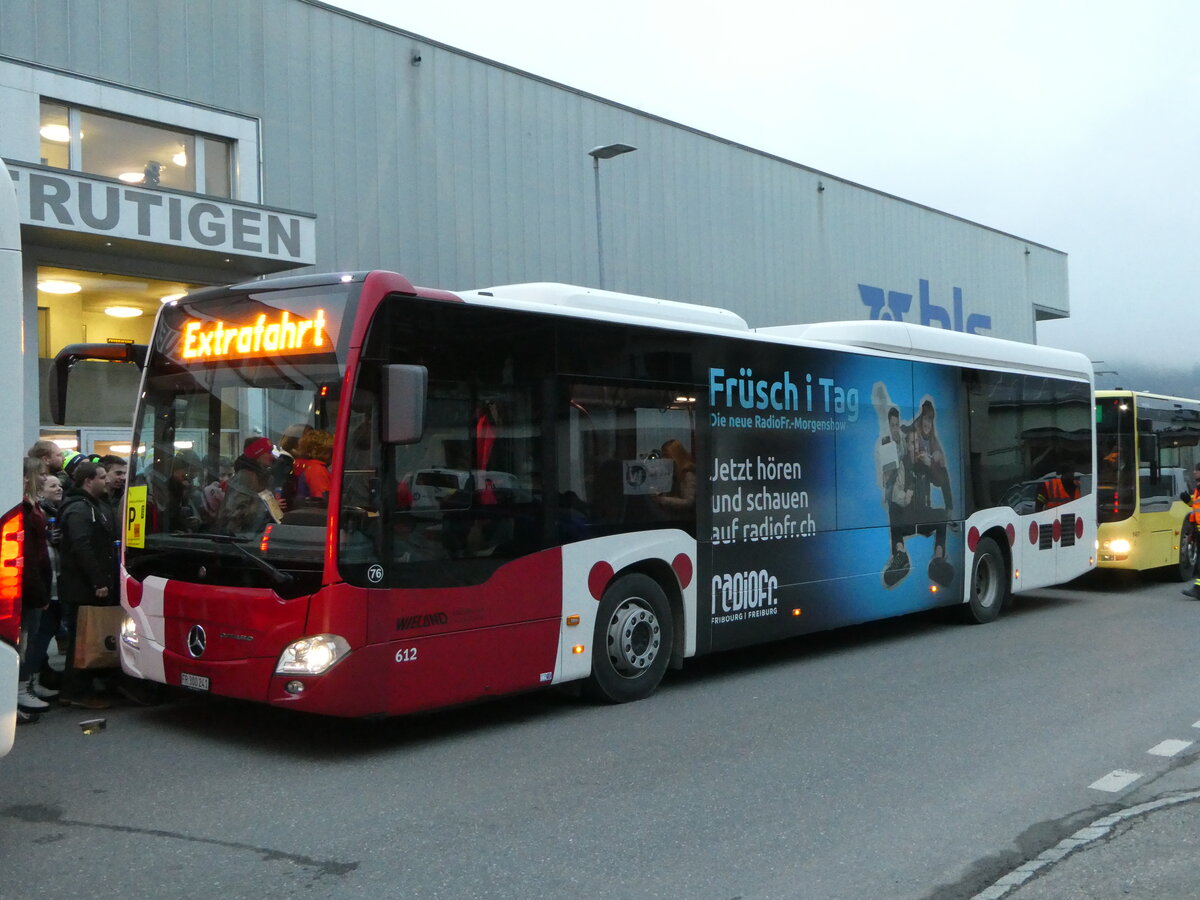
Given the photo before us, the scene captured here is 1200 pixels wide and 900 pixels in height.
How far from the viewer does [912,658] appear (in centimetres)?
1058

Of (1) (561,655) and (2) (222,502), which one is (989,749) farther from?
(2) (222,502)

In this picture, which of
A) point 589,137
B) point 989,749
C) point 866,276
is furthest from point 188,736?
point 866,276

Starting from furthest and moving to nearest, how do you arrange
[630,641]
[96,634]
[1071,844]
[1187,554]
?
[1187,554]
[630,641]
[96,634]
[1071,844]

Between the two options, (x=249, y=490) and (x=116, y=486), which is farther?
(x=116, y=486)

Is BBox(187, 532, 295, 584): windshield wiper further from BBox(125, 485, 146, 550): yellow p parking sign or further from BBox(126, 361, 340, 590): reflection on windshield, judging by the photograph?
BBox(125, 485, 146, 550): yellow p parking sign

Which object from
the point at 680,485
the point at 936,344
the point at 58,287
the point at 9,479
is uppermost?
the point at 58,287

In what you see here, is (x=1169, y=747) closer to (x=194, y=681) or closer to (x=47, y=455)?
(x=194, y=681)

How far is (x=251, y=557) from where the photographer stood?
22.6 feet

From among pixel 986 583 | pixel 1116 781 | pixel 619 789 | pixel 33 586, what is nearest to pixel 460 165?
pixel 986 583

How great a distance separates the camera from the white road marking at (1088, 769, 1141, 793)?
6113mm

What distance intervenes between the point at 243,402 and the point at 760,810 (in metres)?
3.82

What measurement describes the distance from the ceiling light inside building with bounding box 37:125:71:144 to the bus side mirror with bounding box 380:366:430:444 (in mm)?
10586

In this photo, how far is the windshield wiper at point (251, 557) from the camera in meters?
6.77

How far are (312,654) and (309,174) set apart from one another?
12.4 m
